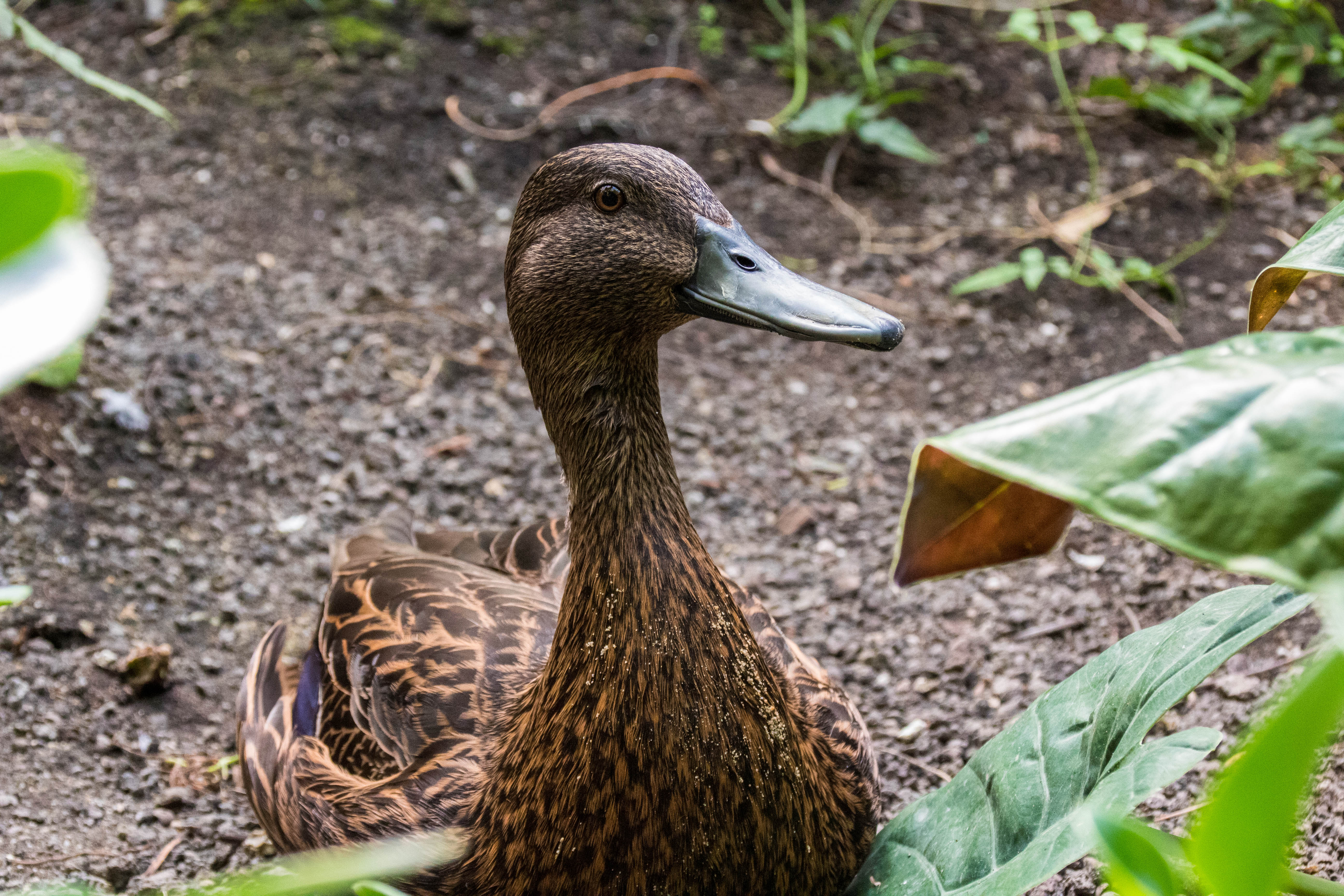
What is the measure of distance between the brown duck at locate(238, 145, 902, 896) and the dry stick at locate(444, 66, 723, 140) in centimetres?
272

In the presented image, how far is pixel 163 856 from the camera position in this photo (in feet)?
7.40

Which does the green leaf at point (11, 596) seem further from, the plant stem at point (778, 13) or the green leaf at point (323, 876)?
the plant stem at point (778, 13)

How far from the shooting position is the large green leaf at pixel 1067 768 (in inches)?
43.2

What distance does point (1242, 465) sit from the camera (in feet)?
2.14

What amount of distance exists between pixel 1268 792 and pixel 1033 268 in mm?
3303

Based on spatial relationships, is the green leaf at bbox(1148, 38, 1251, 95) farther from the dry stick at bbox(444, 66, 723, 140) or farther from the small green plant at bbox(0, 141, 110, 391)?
the small green plant at bbox(0, 141, 110, 391)

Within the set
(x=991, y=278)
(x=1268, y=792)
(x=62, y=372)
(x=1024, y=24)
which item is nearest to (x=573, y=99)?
(x=1024, y=24)

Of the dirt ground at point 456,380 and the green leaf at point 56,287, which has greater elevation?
the green leaf at point 56,287

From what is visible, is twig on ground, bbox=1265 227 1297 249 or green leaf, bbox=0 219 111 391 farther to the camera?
twig on ground, bbox=1265 227 1297 249

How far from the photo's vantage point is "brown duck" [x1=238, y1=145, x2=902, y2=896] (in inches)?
61.4

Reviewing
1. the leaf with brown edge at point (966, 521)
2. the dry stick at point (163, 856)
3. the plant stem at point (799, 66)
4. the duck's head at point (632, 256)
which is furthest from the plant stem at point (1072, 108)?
the dry stick at point (163, 856)

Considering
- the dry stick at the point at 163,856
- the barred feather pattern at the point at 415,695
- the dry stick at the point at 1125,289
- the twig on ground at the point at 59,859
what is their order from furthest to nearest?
1. the dry stick at the point at 1125,289
2. the dry stick at the point at 163,856
3. the twig on ground at the point at 59,859
4. the barred feather pattern at the point at 415,695

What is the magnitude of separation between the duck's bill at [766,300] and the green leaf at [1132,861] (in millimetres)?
817

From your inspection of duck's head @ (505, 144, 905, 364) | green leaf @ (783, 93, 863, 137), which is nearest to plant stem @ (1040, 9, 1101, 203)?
green leaf @ (783, 93, 863, 137)
